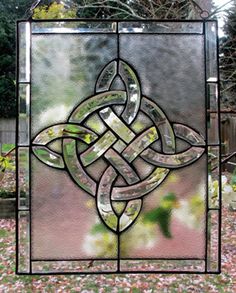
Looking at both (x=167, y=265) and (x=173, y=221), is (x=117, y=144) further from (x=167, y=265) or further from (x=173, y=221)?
(x=167, y=265)

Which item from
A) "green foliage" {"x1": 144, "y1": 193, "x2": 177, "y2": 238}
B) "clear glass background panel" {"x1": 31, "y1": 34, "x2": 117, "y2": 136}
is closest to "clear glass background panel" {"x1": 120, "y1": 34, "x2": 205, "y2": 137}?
"clear glass background panel" {"x1": 31, "y1": 34, "x2": 117, "y2": 136}

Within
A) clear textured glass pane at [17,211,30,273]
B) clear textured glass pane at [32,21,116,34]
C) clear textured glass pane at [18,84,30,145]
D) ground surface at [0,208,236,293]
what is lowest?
ground surface at [0,208,236,293]

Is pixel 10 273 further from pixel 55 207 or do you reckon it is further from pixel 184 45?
pixel 184 45

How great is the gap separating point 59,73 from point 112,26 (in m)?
0.24

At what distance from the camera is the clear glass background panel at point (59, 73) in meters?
1.29

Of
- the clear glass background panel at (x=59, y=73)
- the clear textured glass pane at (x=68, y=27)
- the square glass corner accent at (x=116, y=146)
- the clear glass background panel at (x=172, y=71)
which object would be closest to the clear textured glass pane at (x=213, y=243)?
the square glass corner accent at (x=116, y=146)

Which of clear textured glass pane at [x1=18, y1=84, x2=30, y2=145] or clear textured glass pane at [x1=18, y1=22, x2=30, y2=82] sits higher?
clear textured glass pane at [x1=18, y1=22, x2=30, y2=82]

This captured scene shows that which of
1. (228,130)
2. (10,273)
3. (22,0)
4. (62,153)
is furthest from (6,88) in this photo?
(62,153)

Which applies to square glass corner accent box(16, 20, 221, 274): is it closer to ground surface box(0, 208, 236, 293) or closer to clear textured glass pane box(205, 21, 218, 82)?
clear textured glass pane box(205, 21, 218, 82)

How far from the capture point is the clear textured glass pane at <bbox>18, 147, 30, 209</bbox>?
1.28m

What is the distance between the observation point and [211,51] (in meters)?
1.31

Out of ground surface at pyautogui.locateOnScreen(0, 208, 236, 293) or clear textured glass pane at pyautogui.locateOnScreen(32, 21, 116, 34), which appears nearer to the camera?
clear textured glass pane at pyautogui.locateOnScreen(32, 21, 116, 34)

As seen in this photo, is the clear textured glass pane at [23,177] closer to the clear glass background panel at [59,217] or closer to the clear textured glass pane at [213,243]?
the clear glass background panel at [59,217]

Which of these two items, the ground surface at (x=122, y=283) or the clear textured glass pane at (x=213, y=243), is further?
the ground surface at (x=122, y=283)
